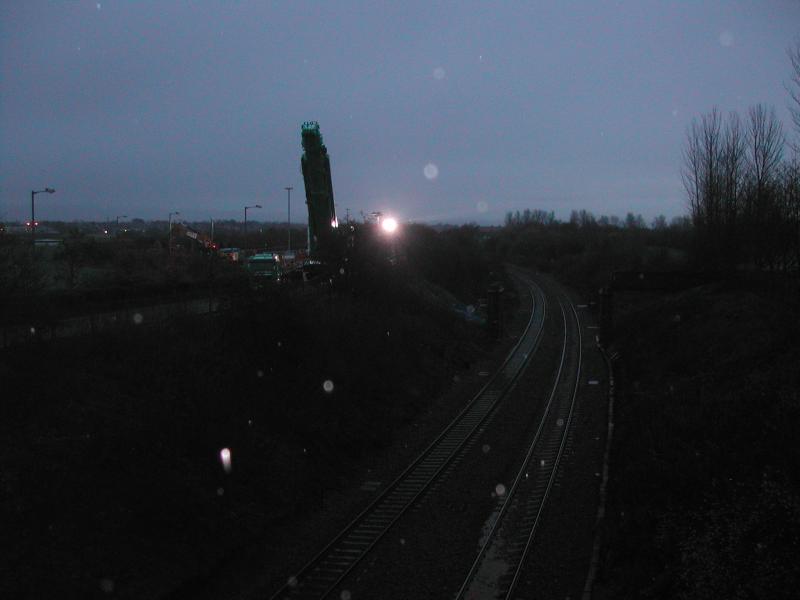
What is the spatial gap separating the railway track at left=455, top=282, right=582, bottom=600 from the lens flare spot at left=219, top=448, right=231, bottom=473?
4470 millimetres

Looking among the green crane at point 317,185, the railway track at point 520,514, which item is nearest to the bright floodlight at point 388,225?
the green crane at point 317,185

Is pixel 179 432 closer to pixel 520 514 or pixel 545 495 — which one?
pixel 520 514

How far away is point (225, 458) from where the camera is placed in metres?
12.4

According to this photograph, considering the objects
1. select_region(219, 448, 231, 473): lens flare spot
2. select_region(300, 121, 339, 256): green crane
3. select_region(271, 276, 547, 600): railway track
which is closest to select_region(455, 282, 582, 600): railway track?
select_region(271, 276, 547, 600): railway track

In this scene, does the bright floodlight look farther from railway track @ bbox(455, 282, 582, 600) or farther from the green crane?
railway track @ bbox(455, 282, 582, 600)

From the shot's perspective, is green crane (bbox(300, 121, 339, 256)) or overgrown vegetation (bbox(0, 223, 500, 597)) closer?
overgrown vegetation (bbox(0, 223, 500, 597))

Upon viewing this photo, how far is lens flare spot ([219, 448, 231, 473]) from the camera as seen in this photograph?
12.3m

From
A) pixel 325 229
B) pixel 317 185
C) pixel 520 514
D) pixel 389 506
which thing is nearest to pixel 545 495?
pixel 520 514

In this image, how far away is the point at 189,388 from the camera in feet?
45.8

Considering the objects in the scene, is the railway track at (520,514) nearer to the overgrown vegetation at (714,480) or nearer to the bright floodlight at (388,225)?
the overgrown vegetation at (714,480)

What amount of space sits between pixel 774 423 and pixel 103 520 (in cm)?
981

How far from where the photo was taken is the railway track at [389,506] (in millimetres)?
9539

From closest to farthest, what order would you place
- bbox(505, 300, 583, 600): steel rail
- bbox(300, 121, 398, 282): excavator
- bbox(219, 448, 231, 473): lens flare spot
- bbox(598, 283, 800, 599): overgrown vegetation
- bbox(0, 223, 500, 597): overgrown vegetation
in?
bbox(598, 283, 800, 599): overgrown vegetation < bbox(0, 223, 500, 597): overgrown vegetation < bbox(505, 300, 583, 600): steel rail < bbox(219, 448, 231, 473): lens flare spot < bbox(300, 121, 398, 282): excavator

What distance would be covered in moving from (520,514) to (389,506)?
223 centimetres
